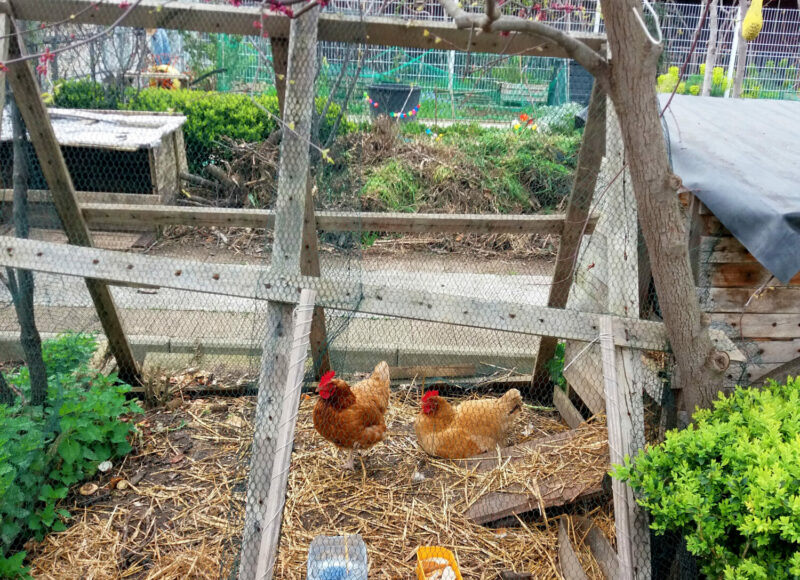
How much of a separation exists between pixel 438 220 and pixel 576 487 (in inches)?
60.4

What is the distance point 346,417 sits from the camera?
3066mm

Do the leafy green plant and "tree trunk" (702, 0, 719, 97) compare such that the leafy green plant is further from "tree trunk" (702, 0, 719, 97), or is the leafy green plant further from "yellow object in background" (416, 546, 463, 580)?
"tree trunk" (702, 0, 719, 97)

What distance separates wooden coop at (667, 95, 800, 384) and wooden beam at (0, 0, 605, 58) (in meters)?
0.94

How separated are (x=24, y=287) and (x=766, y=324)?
3695 millimetres

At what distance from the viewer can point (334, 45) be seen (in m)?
2.68

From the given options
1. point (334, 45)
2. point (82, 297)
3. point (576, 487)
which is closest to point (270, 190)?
point (82, 297)

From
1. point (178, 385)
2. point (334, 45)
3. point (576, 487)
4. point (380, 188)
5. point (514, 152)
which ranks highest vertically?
point (334, 45)

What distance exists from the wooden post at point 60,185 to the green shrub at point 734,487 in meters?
2.94

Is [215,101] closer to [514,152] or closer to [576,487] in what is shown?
[514,152]

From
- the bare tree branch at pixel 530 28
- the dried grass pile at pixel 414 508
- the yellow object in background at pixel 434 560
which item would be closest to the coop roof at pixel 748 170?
the bare tree branch at pixel 530 28

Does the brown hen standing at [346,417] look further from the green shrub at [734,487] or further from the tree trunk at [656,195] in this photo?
the tree trunk at [656,195]

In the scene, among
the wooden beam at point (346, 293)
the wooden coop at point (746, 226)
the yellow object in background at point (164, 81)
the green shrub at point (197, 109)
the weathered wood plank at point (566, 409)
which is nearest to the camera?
the wooden beam at point (346, 293)

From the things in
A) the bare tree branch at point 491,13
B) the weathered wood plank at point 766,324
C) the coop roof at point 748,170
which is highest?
the bare tree branch at point 491,13

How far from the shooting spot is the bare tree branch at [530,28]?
5.24 ft
